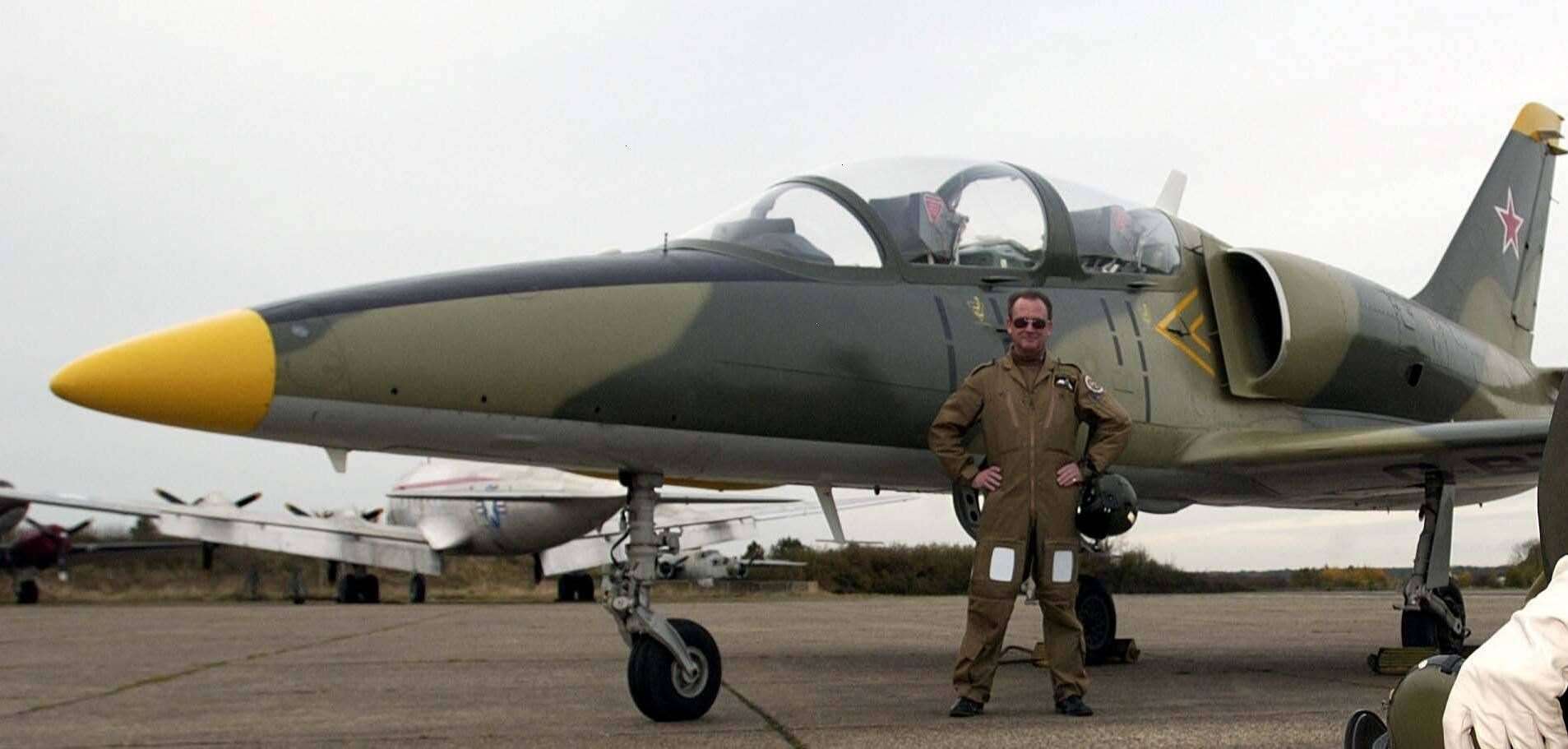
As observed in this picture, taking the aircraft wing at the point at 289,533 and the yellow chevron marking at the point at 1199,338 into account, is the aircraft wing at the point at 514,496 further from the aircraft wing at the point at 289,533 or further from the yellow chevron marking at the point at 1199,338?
the yellow chevron marking at the point at 1199,338

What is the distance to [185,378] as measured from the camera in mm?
5000

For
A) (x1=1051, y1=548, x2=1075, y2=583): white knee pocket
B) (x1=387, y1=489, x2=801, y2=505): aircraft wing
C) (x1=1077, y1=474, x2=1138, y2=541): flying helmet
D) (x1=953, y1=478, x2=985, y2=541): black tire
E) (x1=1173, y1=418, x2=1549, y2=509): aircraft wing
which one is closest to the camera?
(x1=1051, y1=548, x2=1075, y2=583): white knee pocket

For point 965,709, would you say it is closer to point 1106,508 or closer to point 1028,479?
point 1028,479

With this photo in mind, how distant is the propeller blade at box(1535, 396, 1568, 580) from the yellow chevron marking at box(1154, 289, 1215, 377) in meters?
5.65

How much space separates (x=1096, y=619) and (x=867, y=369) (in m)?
3.81

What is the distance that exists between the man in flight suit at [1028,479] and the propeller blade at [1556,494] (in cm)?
368

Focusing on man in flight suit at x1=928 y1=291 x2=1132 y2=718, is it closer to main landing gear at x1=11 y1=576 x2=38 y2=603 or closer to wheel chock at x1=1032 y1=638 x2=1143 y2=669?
wheel chock at x1=1032 y1=638 x2=1143 y2=669

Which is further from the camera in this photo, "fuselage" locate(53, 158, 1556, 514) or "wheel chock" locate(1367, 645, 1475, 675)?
"wheel chock" locate(1367, 645, 1475, 675)

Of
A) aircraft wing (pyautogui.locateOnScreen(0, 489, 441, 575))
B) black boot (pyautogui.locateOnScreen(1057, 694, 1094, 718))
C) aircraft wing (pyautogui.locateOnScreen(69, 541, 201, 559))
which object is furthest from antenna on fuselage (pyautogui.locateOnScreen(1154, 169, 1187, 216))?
aircraft wing (pyautogui.locateOnScreen(69, 541, 201, 559))

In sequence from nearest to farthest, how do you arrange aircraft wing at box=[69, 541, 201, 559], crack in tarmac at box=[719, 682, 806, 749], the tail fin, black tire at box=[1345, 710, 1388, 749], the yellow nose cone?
1. black tire at box=[1345, 710, 1388, 749]
2. the yellow nose cone
3. crack in tarmac at box=[719, 682, 806, 749]
4. the tail fin
5. aircraft wing at box=[69, 541, 201, 559]

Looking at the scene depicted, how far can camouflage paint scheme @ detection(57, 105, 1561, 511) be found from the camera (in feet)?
17.9

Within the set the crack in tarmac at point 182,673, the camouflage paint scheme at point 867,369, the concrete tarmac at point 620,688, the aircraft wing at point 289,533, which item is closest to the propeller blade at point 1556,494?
the concrete tarmac at point 620,688

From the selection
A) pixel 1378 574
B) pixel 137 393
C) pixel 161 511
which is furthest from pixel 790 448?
pixel 1378 574

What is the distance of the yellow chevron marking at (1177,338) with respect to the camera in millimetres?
8133
